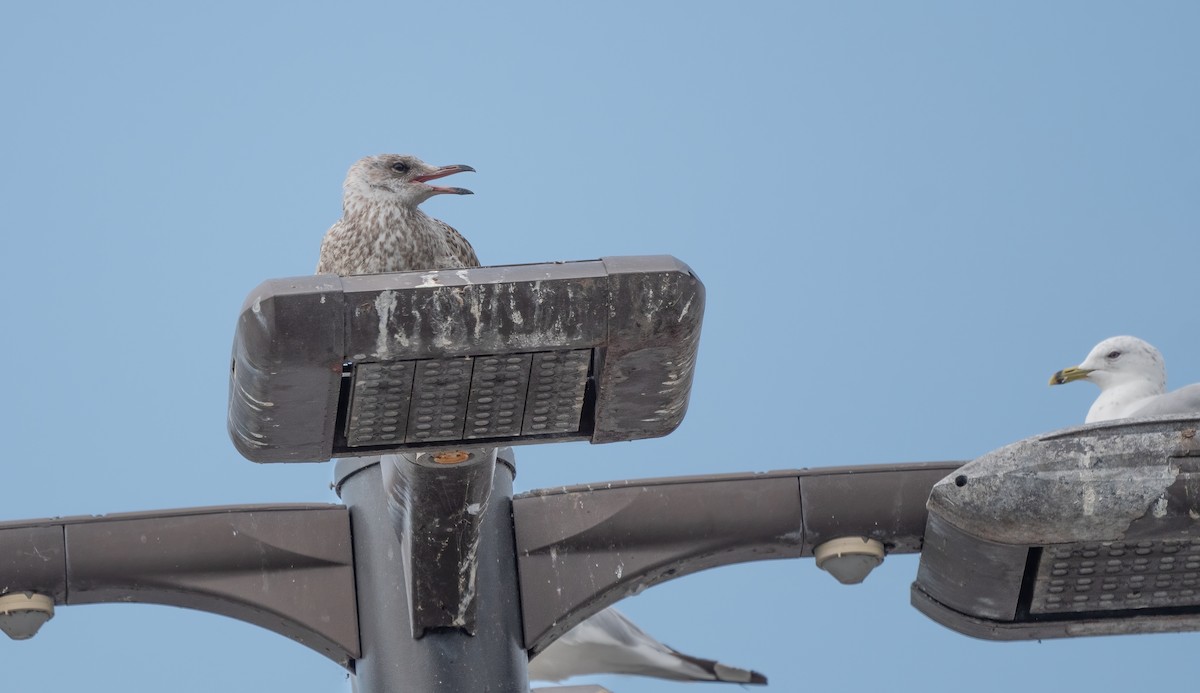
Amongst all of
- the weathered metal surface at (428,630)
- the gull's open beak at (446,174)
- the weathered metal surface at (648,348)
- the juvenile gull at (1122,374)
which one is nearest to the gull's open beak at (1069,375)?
the juvenile gull at (1122,374)

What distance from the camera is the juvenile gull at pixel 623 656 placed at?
162 inches

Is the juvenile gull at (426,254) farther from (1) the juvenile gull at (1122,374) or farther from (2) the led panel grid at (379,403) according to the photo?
(1) the juvenile gull at (1122,374)

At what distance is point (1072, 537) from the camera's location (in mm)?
3266

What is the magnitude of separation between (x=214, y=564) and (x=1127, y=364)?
340 cm

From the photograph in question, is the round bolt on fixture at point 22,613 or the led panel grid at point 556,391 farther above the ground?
the led panel grid at point 556,391

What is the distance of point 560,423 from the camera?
2980mm

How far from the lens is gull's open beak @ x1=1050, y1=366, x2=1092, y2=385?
20.1 feet

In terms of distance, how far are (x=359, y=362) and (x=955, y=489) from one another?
1.10 meters

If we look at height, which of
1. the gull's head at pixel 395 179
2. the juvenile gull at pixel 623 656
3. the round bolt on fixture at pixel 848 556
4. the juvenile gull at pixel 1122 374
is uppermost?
the gull's head at pixel 395 179

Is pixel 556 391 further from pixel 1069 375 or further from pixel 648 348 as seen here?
pixel 1069 375

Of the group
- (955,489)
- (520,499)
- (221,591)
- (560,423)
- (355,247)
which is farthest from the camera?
(355,247)

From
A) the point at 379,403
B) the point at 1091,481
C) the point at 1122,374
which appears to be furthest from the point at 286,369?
the point at 1122,374

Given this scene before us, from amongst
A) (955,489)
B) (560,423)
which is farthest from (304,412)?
(955,489)

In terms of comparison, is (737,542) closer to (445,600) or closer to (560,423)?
(445,600)
